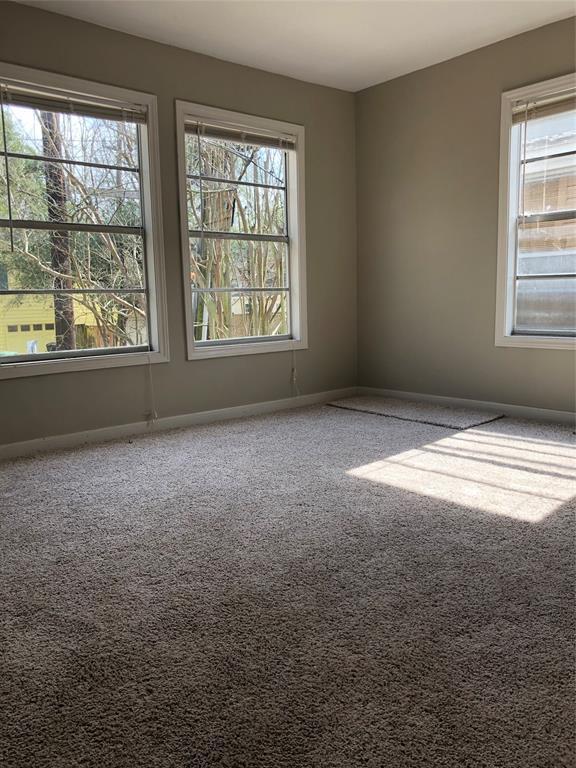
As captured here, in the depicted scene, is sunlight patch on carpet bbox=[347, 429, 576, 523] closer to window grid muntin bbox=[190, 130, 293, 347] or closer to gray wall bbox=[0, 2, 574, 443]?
gray wall bbox=[0, 2, 574, 443]

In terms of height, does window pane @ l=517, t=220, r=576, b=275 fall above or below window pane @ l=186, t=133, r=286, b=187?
below

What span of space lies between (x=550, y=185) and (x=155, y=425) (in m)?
3.25

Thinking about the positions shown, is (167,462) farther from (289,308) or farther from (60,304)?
(289,308)

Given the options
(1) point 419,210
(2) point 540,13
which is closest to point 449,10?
(2) point 540,13

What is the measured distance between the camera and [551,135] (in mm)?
4125

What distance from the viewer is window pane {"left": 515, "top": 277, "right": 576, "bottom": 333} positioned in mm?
4148

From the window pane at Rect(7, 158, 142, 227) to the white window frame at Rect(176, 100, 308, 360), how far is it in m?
0.39

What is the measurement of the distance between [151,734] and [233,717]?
18 cm

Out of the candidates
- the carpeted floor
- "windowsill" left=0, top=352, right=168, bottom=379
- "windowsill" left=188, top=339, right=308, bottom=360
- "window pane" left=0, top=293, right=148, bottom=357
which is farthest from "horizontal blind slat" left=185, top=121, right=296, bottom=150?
the carpeted floor

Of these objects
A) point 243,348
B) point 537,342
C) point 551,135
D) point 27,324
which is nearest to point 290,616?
point 27,324

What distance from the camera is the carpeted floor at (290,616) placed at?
1285mm

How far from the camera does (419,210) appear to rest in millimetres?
4918

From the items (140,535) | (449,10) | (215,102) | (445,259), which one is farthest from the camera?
(445,259)

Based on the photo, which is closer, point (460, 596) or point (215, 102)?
point (460, 596)
